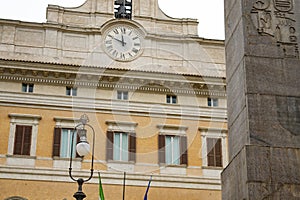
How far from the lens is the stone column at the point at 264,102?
7117mm

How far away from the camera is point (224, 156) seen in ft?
76.0

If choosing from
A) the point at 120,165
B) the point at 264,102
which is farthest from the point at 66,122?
the point at 264,102

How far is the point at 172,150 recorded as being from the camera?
22.9 metres

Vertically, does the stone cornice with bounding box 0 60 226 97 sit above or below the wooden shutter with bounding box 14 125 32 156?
above

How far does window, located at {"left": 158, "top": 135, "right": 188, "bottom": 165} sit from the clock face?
331 cm

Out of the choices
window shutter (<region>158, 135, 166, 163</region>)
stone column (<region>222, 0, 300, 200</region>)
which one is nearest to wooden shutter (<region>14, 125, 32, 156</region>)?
window shutter (<region>158, 135, 166, 163</region>)

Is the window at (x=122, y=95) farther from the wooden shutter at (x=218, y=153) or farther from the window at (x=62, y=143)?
the wooden shutter at (x=218, y=153)

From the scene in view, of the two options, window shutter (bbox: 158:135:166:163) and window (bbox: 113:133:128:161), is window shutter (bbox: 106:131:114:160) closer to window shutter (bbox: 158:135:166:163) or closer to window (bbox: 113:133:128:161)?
window (bbox: 113:133:128:161)

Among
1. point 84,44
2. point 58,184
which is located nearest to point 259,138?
point 58,184

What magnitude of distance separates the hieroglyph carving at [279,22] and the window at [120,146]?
1489 centimetres

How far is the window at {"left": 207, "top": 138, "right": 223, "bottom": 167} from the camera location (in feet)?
75.7

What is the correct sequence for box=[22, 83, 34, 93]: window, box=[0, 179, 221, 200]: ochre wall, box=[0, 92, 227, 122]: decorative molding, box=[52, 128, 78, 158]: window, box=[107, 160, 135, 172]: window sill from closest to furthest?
box=[0, 179, 221, 200]: ochre wall → box=[52, 128, 78, 158]: window → box=[107, 160, 135, 172]: window sill → box=[0, 92, 227, 122]: decorative molding → box=[22, 83, 34, 93]: window

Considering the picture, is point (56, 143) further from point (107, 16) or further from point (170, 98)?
point (107, 16)

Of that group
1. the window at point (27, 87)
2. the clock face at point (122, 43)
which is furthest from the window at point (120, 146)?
the window at point (27, 87)
